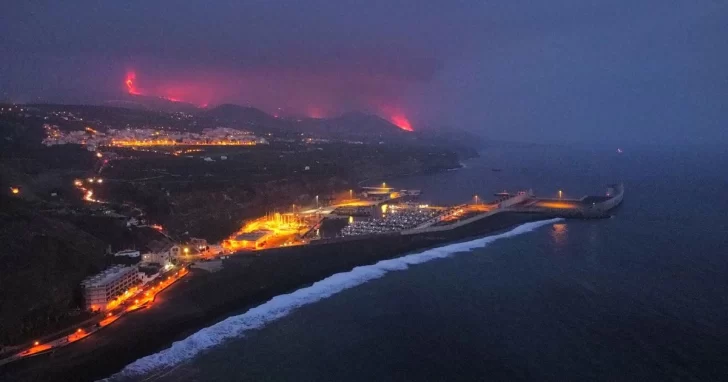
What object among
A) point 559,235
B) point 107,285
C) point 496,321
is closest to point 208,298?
point 107,285

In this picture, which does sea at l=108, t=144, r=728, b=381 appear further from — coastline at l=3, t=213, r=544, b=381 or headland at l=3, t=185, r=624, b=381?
headland at l=3, t=185, r=624, b=381

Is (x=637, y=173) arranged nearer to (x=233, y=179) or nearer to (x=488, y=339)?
(x=233, y=179)

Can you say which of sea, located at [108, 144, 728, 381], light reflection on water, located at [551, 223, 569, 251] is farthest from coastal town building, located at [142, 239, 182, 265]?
light reflection on water, located at [551, 223, 569, 251]

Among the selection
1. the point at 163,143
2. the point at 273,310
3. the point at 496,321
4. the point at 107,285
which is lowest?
the point at 496,321

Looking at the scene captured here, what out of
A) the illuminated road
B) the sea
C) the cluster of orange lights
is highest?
the cluster of orange lights

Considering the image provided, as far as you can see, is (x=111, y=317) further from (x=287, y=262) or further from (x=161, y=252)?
(x=287, y=262)
